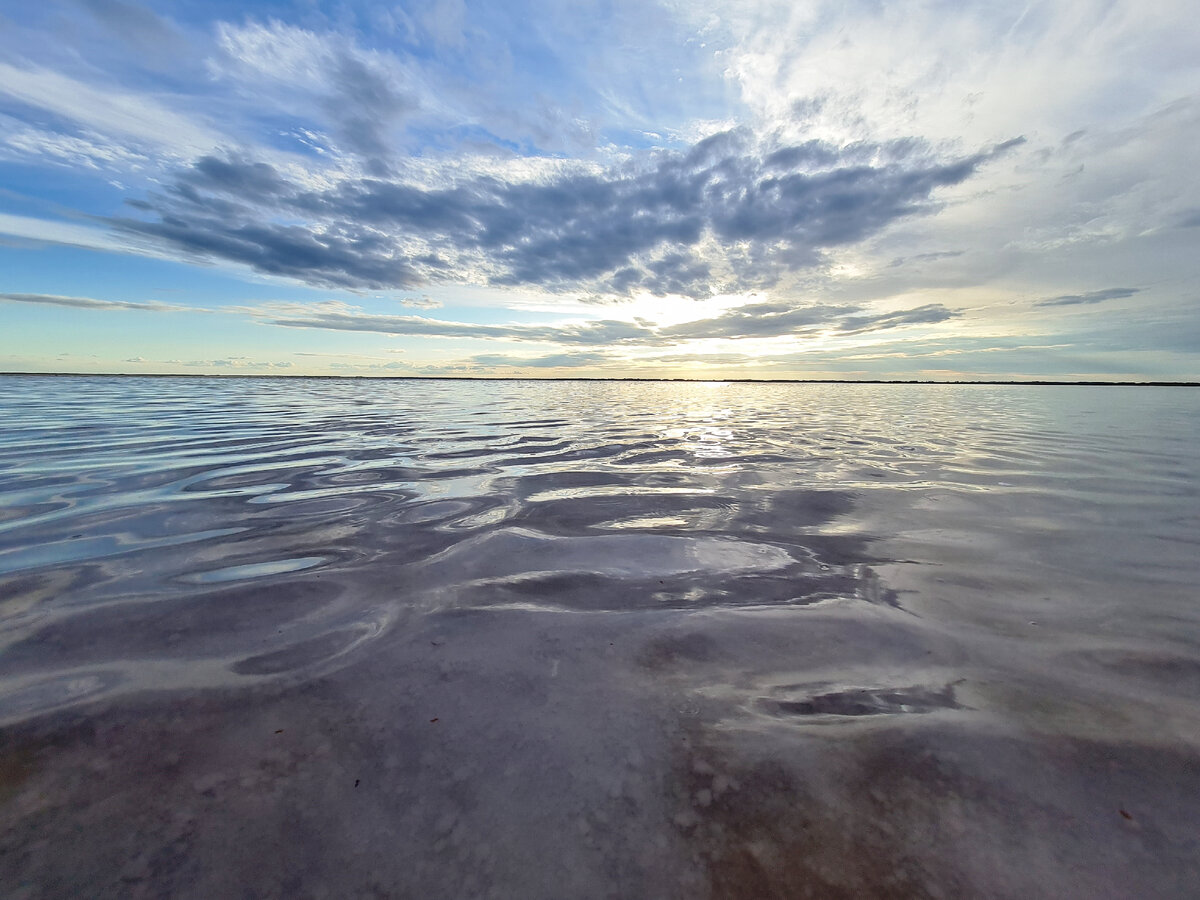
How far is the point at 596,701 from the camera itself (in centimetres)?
236

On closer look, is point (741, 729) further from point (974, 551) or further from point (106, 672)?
point (974, 551)

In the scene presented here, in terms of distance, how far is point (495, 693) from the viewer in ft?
7.90

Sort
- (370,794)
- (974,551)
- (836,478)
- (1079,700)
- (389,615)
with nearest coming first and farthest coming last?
(370,794)
(1079,700)
(389,615)
(974,551)
(836,478)

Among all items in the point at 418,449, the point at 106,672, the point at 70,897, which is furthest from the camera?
the point at 418,449

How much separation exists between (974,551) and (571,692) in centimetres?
392

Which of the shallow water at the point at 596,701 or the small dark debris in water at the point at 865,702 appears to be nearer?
the shallow water at the point at 596,701

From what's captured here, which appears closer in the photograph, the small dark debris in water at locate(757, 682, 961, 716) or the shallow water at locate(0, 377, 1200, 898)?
the shallow water at locate(0, 377, 1200, 898)

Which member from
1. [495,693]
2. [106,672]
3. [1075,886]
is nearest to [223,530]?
[106,672]

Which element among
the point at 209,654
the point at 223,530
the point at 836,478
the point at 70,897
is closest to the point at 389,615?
the point at 209,654

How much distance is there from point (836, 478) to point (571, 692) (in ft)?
20.6

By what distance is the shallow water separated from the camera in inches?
61.6

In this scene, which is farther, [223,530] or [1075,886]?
[223,530]

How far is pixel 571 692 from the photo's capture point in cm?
242

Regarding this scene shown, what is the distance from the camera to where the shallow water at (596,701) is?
5.13 feet
